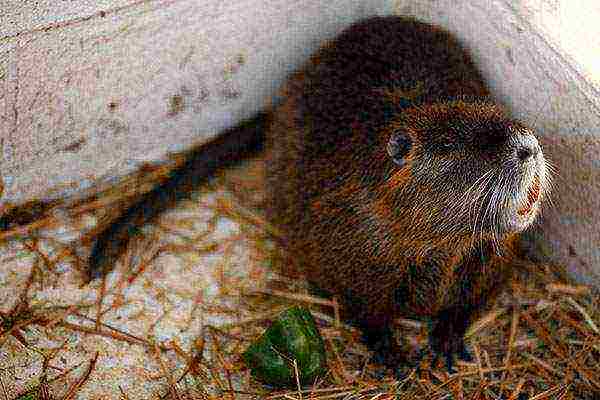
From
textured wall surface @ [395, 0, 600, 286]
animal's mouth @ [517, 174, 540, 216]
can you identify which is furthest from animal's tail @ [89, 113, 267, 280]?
animal's mouth @ [517, 174, 540, 216]

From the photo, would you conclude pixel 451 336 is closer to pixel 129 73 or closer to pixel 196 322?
pixel 196 322

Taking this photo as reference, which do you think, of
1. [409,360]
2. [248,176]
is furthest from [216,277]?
[409,360]

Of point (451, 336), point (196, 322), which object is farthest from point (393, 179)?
point (196, 322)

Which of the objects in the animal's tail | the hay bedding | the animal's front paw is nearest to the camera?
the hay bedding

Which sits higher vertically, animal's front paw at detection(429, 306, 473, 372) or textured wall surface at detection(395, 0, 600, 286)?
textured wall surface at detection(395, 0, 600, 286)

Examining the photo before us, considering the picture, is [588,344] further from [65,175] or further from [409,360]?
[65,175]

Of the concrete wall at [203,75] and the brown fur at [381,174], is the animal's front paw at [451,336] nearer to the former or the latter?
the brown fur at [381,174]

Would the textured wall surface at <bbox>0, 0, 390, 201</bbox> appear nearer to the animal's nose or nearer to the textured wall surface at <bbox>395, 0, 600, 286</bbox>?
the textured wall surface at <bbox>395, 0, 600, 286</bbox>
